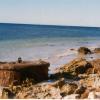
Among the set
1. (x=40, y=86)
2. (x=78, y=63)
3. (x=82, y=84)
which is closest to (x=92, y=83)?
(x=82, y=84)

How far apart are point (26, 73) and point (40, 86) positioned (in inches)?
16.0

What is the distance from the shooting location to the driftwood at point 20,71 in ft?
17.0

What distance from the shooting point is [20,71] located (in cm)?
520

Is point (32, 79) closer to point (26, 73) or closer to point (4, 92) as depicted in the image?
point (26, 73)

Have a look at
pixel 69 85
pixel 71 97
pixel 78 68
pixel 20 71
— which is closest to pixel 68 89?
pixel 69 85

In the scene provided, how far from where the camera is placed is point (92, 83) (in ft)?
Result: 16.1

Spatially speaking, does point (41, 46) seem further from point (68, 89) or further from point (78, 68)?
point (68, 89)

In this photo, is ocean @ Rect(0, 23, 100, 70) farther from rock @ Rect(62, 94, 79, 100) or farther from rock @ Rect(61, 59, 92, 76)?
Answer: rock @ Rect(62, 94, 79, 100)

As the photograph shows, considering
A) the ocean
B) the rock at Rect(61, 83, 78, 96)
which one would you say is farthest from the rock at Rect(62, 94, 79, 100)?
the ocean

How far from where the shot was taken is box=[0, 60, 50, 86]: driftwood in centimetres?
517

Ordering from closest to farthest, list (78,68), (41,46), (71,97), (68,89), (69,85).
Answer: (71,97)
(68,89)
(69,85)
(78,68)
(41,46)

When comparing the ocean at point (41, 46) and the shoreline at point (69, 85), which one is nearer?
the shoreline at point (69, 85)

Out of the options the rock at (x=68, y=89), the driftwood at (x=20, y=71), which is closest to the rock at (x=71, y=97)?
the rock at (x=68, y=89)

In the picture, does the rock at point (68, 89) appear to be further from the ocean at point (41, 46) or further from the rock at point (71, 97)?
the ocean at point (41, 46)
